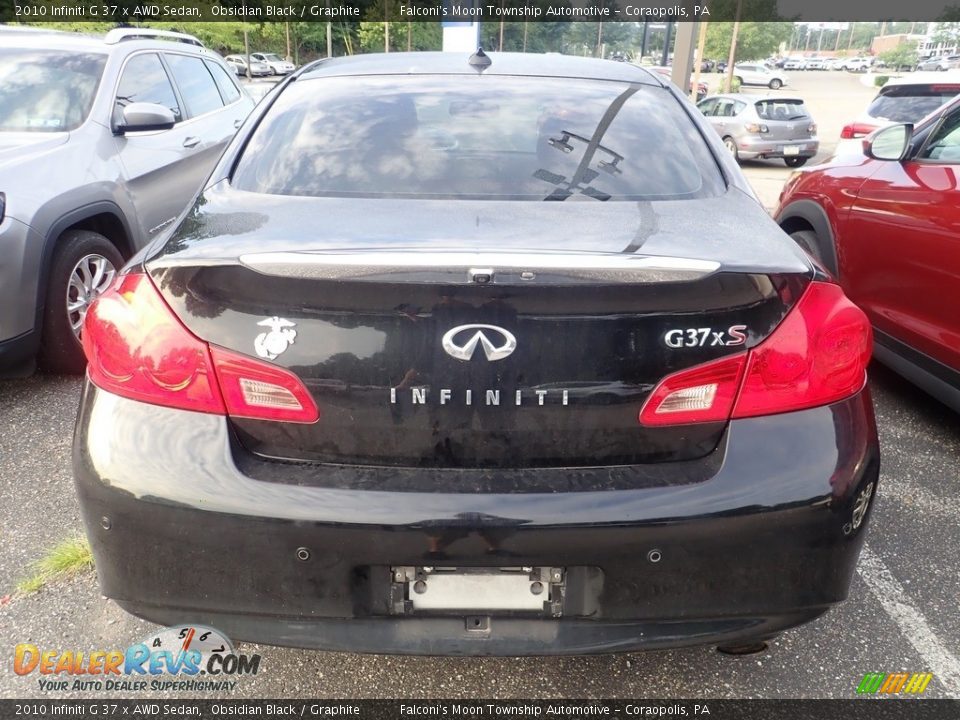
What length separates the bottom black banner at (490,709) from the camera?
6.56 ft

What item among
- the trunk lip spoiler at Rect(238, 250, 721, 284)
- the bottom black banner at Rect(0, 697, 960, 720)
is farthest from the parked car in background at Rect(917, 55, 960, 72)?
the trunk lip spoiler at Rect(238, 250, 721, 284)

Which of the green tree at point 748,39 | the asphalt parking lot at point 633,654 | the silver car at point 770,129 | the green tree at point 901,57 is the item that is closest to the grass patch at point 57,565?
the asphalt parking lot at point 633,654

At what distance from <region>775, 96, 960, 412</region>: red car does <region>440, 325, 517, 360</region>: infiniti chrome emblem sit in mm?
2524

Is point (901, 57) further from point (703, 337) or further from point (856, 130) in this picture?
point (703, 337)

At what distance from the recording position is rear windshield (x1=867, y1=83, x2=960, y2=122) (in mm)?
8789

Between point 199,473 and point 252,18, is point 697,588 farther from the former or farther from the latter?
point 252,18

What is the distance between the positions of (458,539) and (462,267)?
0.56 m

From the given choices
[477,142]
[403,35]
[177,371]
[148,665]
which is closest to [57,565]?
[148,665]

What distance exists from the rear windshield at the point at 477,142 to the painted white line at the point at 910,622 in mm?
1441

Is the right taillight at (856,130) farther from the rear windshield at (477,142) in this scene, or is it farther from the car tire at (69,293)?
the car tire at (69,293)

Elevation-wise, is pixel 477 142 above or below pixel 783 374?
above

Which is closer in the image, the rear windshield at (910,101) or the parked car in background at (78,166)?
the parked car in background at (78,166)

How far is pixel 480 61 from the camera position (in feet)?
9.37

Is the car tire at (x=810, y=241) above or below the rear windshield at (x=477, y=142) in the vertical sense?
below
